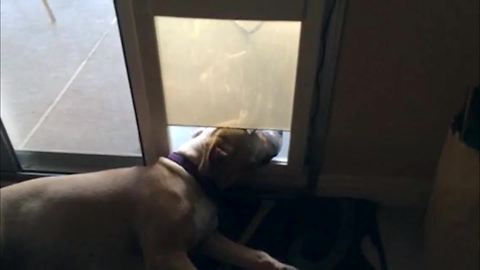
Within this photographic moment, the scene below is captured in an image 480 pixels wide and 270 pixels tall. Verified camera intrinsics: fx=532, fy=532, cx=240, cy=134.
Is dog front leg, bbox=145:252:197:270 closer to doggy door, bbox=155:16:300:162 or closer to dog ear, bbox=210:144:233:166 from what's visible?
dog ear, bbox=210:144:233:166

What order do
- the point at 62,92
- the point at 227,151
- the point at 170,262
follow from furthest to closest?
1. the point at 62,92
2. the point at 227,151
3. the point at 170,262

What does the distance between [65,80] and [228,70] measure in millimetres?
789

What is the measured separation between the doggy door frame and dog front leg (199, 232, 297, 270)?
1.07ft

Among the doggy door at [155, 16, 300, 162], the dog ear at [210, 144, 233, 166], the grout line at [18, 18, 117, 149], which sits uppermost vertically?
the doggy door at [155, 16, 300, 162]

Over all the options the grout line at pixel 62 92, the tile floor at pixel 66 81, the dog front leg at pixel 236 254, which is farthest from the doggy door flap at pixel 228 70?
the grout line at pixel 62 92

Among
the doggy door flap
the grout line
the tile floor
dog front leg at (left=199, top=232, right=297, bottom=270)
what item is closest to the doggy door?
the doggy door flap

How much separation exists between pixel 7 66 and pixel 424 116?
1.46m

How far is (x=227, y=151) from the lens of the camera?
139 centimetres

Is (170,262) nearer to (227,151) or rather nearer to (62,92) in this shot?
(227,151)

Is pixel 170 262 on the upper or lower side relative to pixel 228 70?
lower

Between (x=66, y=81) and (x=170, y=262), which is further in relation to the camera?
(x=66, y=81)

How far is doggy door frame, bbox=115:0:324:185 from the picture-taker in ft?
4.24

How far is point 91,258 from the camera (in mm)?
1317

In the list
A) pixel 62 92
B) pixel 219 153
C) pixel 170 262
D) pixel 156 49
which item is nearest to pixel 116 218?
pixel 170 262
